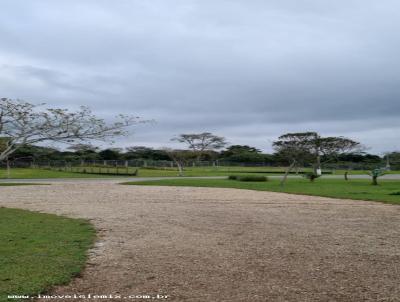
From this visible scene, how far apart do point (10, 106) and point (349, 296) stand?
808cm

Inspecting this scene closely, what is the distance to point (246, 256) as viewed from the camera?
6844 mm

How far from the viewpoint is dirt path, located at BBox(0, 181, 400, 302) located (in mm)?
5117

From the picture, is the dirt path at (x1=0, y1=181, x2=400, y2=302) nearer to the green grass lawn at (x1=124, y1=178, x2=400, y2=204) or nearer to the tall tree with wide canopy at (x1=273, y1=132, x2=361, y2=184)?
the green grass lawn at (x1=124, y1=178, x2=400, y2=204)

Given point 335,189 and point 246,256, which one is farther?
point 335,189

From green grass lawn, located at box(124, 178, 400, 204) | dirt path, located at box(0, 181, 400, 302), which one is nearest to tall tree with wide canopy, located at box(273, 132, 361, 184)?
green grass lawn, located at box(124, 178, 400, 204)

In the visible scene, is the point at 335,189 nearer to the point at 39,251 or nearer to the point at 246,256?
the point at 246,256

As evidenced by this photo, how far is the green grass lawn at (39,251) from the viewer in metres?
5.24

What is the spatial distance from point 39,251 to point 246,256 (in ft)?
9.97

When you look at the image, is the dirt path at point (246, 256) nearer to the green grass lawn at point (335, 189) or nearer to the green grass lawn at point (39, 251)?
the green grass lawn at point (39, 251)

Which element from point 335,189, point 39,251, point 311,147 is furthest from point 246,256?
point 311,147

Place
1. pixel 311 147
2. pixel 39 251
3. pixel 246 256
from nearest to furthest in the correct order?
pixel 246 256
pixel 39 251
pixel 311 147

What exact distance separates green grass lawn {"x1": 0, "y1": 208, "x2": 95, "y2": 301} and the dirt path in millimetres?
262

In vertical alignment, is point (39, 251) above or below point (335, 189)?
below

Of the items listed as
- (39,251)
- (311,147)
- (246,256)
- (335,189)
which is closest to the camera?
(246,256)
